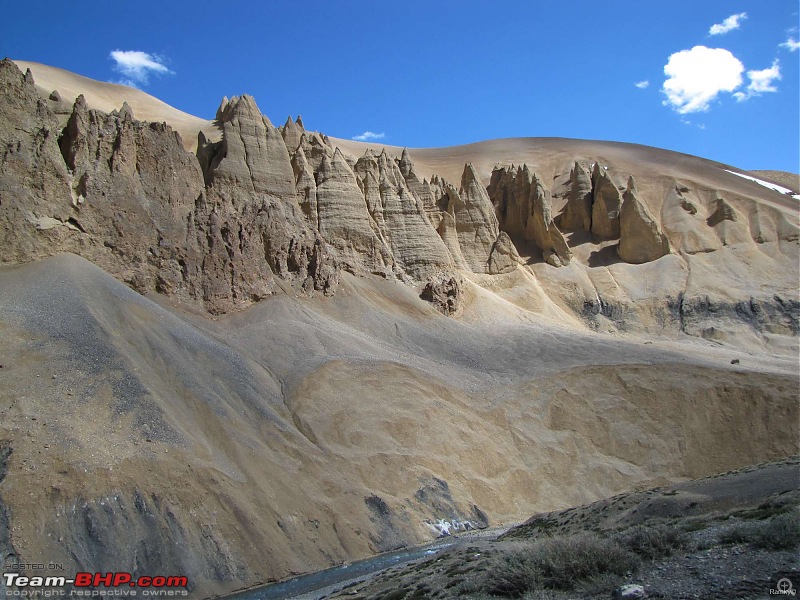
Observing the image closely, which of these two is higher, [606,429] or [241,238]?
[241,238]

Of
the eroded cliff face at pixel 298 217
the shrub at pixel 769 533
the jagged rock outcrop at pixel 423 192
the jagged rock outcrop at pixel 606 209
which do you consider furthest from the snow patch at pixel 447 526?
the jagged rock outcrop at pixel 606 209

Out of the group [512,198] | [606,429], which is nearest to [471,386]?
[606,429]

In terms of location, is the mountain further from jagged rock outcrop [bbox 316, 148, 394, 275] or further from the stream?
the stream

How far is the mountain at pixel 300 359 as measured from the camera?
28688 millimetres

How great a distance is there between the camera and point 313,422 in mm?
38844

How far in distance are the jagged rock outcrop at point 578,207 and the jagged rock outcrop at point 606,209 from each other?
1.29 m

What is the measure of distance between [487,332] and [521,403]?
11685mm

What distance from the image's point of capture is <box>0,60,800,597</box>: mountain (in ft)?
94.1

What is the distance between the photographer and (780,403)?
48344mm

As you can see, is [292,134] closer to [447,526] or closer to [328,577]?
[447,526]

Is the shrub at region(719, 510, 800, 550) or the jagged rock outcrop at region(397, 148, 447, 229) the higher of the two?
the jagged rock outcrop at region(397, 148, 447, 229)

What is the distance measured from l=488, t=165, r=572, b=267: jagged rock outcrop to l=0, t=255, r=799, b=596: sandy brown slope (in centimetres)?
2325

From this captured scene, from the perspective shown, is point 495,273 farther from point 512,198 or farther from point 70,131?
point 70,131

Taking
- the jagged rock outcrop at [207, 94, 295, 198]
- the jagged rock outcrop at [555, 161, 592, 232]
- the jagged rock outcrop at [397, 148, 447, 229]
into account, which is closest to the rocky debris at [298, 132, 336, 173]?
the jagged rock outcrop at [207, 94, 295, 198]
